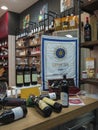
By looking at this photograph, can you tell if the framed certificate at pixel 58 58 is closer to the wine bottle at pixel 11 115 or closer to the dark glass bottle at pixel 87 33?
the dark glass bottle at pixel 87 33

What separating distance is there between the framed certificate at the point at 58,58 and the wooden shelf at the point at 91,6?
0.43m

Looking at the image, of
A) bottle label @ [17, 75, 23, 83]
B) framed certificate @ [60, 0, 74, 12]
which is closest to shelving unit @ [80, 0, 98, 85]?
bottle label @ [17, 75, 23, 83]

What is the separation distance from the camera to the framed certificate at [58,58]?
193cm

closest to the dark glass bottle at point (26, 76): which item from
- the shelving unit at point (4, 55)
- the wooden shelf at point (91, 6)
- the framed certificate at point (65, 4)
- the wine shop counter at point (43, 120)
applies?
the wine shop counter at point (43, 120)

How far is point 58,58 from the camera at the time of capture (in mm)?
2047

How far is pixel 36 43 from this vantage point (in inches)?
197

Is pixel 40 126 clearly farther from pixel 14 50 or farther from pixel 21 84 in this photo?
pixel 14 50

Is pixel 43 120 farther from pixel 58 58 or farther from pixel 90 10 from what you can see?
pixel 90 10

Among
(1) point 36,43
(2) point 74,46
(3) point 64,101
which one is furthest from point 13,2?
(3) point 64,101

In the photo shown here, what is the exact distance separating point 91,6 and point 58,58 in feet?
2.55

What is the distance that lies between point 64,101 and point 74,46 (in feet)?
3.19

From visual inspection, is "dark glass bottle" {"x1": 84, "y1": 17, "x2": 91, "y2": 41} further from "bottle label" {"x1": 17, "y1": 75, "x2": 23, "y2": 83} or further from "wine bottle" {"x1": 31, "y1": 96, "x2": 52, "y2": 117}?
"wine bottle" {"x1": 31, "y1": 96, "x2": 52, "y2": 117}

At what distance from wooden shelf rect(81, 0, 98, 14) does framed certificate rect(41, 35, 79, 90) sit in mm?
430

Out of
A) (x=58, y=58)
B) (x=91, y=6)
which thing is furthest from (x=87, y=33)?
(x=58, y=58)
